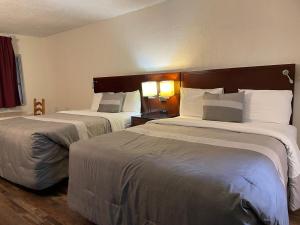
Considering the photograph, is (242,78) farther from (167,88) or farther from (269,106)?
(167,88)

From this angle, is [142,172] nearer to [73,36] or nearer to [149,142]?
[149,142]

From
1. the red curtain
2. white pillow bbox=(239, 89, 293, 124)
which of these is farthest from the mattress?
the red curtain

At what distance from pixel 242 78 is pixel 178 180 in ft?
6.25

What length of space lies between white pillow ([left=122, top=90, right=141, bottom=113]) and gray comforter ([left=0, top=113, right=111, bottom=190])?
110 centimetres

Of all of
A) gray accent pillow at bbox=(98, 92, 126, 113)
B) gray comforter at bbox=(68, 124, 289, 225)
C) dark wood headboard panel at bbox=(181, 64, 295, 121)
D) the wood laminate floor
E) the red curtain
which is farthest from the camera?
the red curtain

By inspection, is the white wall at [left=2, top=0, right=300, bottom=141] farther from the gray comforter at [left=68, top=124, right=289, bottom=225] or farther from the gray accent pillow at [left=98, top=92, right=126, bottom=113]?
the gray comforter at [left=68, top=124, right=289, bottom=225]

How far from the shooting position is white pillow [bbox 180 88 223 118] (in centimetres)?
279

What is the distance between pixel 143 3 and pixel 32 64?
313cm

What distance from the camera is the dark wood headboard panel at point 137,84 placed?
3307 millimetres

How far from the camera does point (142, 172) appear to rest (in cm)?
137

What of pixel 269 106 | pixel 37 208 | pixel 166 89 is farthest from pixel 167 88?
pixel 37 208

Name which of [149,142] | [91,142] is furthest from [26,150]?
[149,142]

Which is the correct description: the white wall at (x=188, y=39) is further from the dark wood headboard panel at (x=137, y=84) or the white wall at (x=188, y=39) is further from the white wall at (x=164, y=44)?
the dark wood headboard panel at (x=137, y=84)

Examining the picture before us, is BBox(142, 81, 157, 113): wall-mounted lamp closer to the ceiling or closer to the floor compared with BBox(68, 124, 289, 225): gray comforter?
closer to the ceiling
